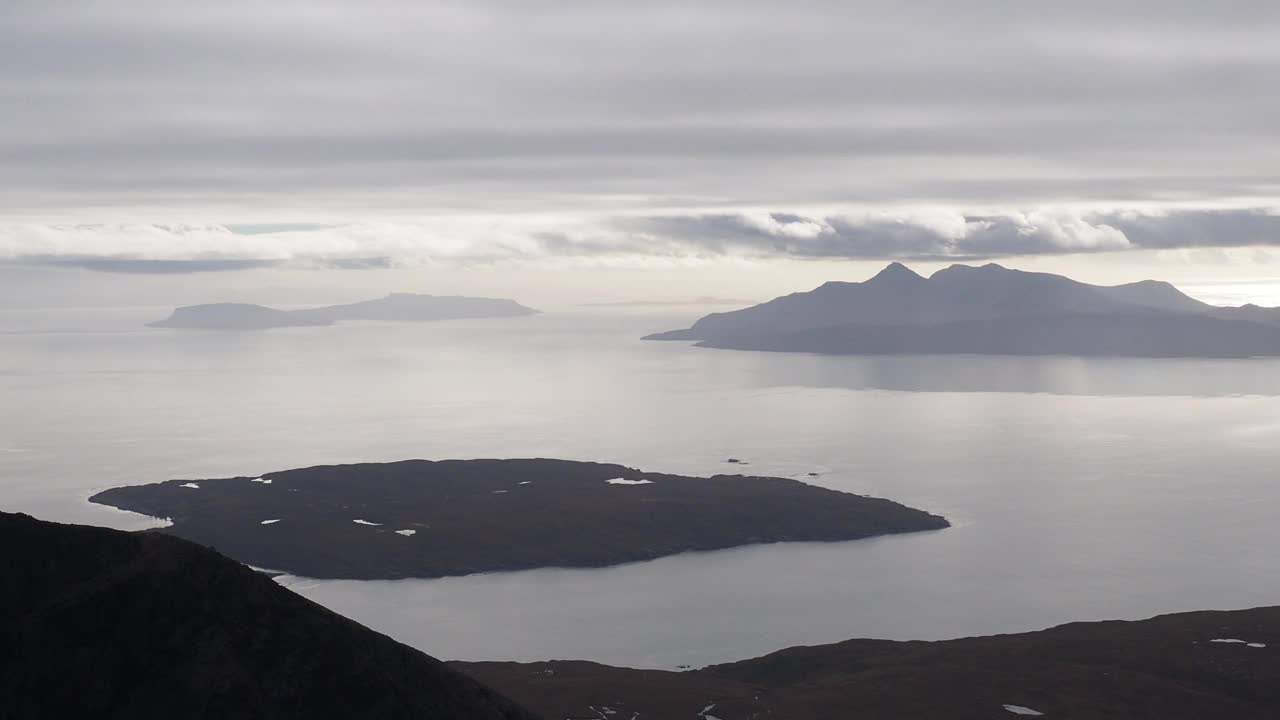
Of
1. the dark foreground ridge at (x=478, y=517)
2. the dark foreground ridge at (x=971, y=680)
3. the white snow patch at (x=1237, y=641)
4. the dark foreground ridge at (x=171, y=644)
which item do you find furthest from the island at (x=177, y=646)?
the dark foreground ridge at (x=478, y=517)

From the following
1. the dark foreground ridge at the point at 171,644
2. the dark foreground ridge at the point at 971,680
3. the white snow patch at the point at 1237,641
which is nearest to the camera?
the dark foreground ridge at the point at 171,644

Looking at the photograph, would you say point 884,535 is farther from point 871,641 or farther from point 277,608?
point 277,608

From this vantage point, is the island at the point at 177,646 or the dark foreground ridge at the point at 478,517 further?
the dark foreground ridge at the point at 478,517

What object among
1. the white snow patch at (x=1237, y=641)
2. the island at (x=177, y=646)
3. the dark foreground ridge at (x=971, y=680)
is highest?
the island at (x=177, y=646)

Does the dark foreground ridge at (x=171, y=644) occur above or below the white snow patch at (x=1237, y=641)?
above

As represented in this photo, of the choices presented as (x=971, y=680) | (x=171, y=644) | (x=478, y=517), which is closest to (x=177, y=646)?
(x=171, y=644)

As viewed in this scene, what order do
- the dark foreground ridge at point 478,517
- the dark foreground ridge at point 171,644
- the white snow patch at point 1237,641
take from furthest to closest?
1. the dark foreground ridge at point 478,517
2. the white snow patch at point 1237,641
3. the dark foreground ridge at point 171,644

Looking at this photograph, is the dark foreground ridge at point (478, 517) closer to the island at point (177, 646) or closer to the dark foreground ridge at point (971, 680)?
the dark foreground ridge at point (971, 680)

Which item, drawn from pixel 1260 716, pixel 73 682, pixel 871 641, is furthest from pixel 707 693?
pixel 73 682
